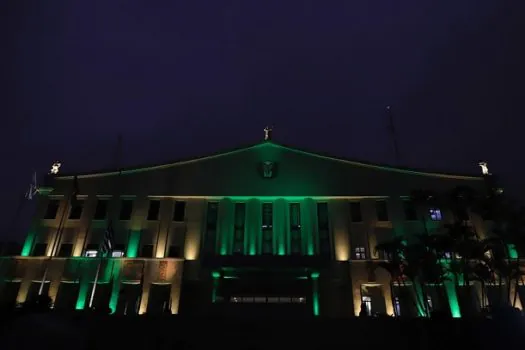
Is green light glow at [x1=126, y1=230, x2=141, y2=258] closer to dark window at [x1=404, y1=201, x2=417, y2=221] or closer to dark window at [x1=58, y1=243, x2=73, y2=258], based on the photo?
dark window at [x1=58, y1=243, x2=73, y2=258]

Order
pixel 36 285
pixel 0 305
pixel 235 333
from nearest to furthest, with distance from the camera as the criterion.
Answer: pixel 235 333 < pixel 0 305 < pixel 36 285

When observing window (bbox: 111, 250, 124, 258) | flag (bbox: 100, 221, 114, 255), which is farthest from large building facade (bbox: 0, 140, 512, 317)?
flag (bbox: 100, 221, 114, 255)

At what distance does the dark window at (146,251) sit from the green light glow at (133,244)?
1.66ft

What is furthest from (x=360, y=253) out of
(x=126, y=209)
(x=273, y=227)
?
(x=126, y=209)

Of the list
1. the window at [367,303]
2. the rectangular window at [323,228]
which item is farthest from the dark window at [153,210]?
the window at [367,303]

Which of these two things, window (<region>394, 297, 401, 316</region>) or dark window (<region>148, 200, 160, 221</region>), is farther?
dark window (<region>148, 200, 160, 221</region>)

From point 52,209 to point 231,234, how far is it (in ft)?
56.6

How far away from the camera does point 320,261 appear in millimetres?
33938

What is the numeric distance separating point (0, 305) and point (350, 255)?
2658 centimetres

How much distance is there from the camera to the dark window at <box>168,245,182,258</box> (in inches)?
1441

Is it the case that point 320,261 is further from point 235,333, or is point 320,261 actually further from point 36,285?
point 36,285

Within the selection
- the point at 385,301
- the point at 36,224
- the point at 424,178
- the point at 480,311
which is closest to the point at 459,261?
the point at 480,311

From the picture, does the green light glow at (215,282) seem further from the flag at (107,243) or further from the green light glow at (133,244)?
the flag at (107,243)

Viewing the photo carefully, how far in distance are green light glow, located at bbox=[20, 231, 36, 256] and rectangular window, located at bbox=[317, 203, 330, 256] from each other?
25.6m
